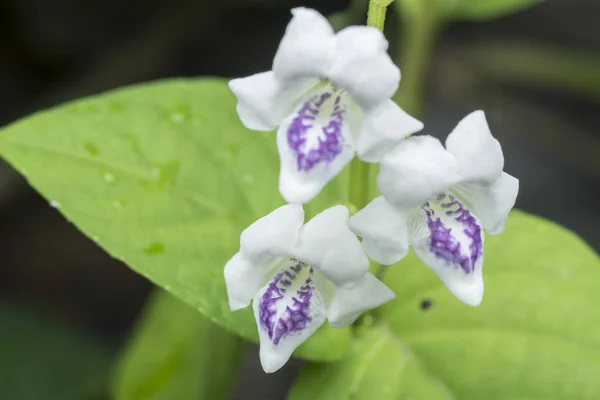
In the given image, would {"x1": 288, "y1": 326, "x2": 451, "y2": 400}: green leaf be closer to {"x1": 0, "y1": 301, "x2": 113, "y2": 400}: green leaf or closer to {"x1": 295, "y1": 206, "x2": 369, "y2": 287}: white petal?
{"x1": 295, "y1": 206, "x2": 369, "y2": 287}: white petal

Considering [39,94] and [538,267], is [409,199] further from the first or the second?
[39,94]

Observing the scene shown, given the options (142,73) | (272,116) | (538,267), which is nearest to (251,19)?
(142,73)

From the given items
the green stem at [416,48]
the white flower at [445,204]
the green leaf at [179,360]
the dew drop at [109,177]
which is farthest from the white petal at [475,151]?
the green stem at [416,48]

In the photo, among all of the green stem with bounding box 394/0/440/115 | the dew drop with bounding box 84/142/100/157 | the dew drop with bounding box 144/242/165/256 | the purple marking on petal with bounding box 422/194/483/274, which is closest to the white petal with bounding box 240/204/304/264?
the purple marking on petal with bounding box 422/194/483/274

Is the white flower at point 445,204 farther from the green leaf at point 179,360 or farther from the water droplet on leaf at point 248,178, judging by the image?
the green leaf at point 179,360

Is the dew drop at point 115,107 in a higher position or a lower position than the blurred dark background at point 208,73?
higher
